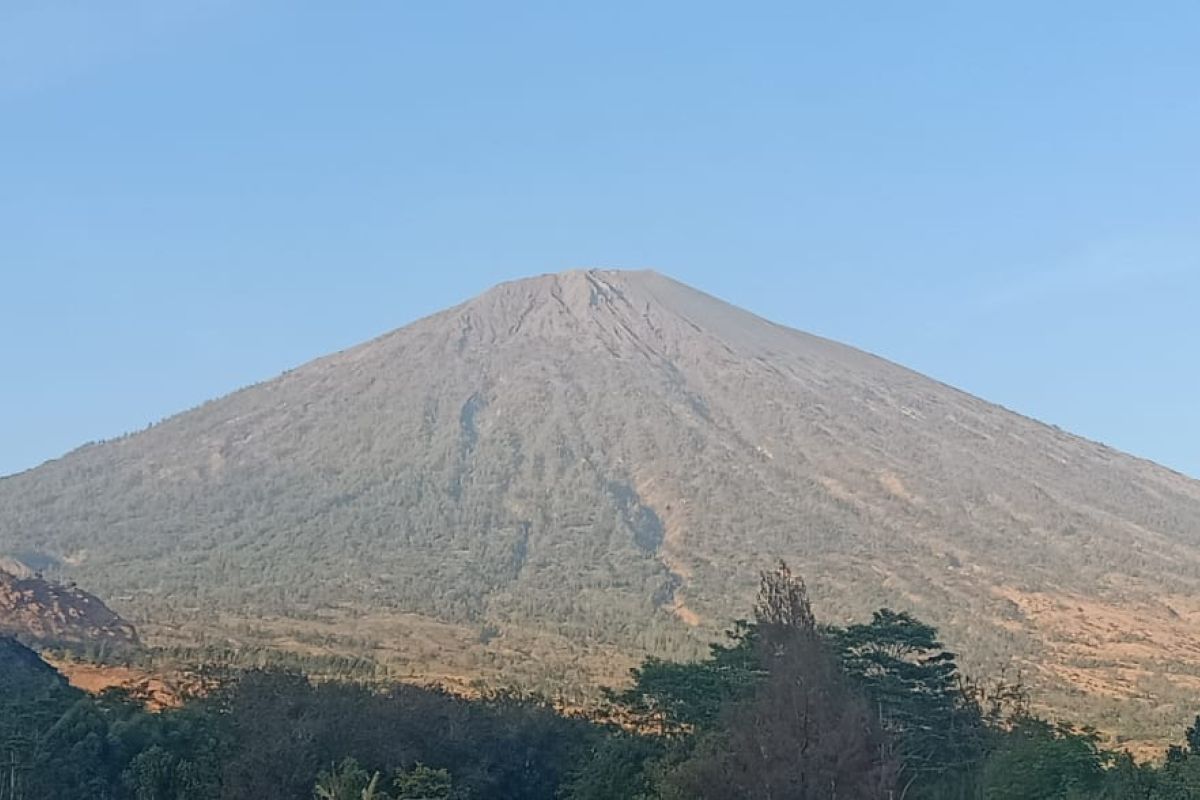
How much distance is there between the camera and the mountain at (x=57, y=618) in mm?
39531

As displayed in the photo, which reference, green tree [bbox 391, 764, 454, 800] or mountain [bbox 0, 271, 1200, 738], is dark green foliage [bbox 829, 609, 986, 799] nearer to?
green tree [bbox 391, 764, 454, 800]

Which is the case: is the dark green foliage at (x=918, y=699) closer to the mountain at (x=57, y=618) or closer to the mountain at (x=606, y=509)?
the mountain at (x=606, y=509)

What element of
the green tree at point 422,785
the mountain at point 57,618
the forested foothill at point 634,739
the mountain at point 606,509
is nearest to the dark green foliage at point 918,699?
the forested foothill at point 634,739

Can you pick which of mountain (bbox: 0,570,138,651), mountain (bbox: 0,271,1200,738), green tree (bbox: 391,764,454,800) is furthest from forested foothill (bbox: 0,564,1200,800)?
mountain (bbox: 0,271,1200,738)

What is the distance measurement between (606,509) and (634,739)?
37.9 metres

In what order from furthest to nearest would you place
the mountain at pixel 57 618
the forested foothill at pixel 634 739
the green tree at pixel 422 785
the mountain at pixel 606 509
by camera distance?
1. the mountain at pixel 606 509
2. the mountain at pixel 57 618
3. the green tree at pixel 422 785
4. the forested foothill at pixel 634 739

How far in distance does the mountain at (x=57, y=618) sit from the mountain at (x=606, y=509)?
220 cm

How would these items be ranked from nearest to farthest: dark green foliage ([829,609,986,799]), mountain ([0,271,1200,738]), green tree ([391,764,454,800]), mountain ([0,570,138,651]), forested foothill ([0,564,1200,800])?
forested foothill ([0,564,1200,800]) → green tree ([391,764,454,800]) → dark green foliage ([829,609,986,799]) → mountain ([0,570,138,651]) → mountain ([0,271,1200,738])

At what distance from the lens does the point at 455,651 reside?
145ft

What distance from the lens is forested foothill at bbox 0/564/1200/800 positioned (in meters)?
19.0

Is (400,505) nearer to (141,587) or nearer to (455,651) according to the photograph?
(141,587)

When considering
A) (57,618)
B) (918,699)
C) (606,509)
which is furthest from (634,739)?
(606,509)

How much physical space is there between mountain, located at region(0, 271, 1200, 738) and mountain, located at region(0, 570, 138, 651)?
86.8 inches

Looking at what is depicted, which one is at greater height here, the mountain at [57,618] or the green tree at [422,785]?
the mountain at [57,618]
